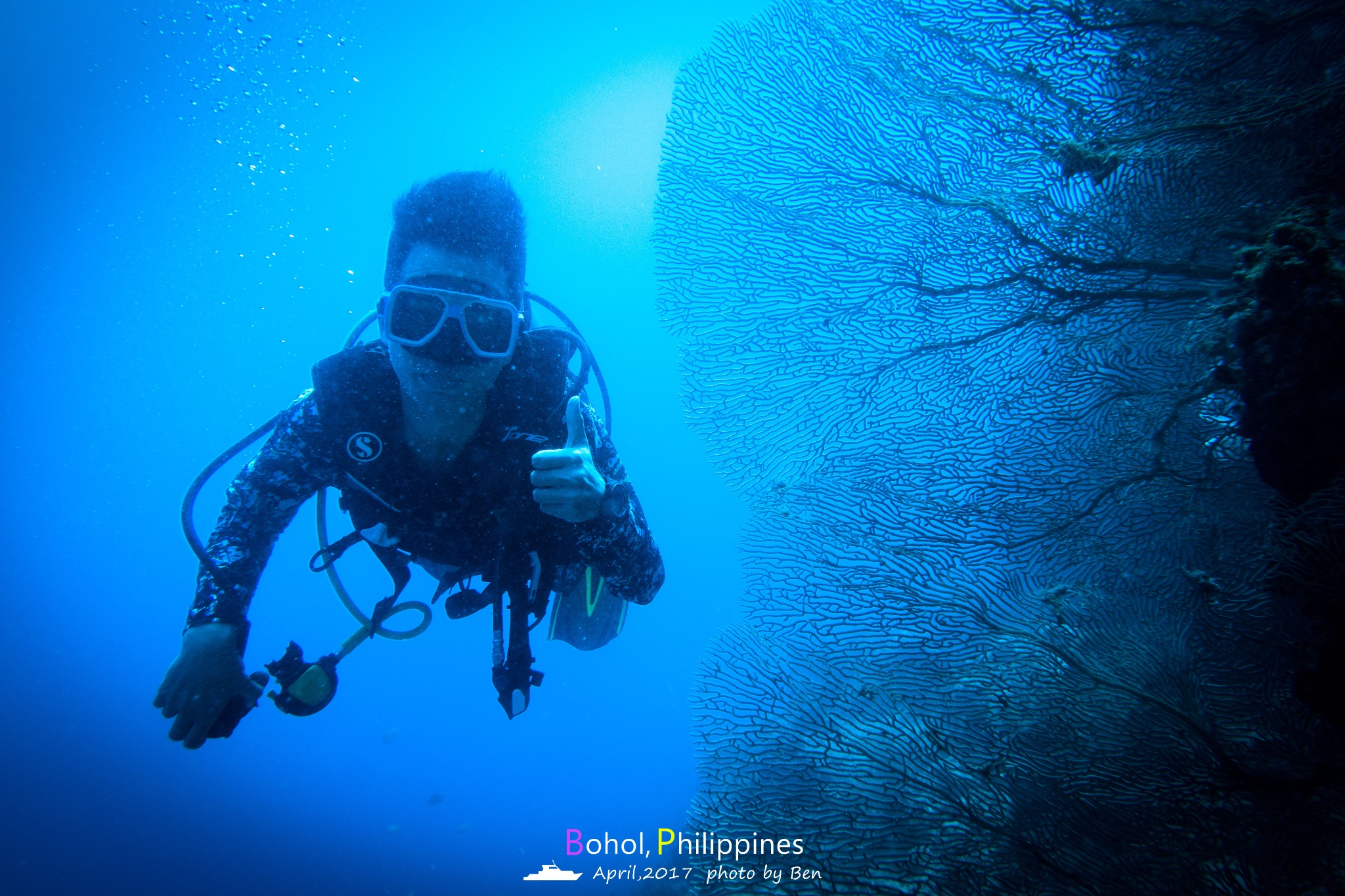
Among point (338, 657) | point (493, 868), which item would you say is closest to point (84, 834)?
point (493, 868)

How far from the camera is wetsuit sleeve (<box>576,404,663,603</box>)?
2207 mm

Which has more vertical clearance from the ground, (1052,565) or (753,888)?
(1052,565)

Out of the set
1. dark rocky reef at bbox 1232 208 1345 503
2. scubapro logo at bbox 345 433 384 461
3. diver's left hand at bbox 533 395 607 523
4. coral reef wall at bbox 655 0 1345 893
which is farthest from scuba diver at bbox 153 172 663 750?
dark rocky reef at bbox 1232 208 1345 503

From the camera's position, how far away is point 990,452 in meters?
2.83

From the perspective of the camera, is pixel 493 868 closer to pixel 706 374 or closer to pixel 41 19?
pixel 706 374

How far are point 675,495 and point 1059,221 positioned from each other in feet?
104

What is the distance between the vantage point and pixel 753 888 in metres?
2.45

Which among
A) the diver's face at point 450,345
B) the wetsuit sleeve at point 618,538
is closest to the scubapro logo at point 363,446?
the diver's face at point 450,345

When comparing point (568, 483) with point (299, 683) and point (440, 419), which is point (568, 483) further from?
point (299, 683)

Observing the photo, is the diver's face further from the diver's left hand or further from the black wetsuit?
the diver's left hand

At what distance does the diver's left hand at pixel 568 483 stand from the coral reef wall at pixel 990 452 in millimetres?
1636

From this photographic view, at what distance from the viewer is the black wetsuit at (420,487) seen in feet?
7.59

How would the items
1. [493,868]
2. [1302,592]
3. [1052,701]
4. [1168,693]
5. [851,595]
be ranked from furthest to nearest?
[493,868] < [851,595] < [1052,701] < [1168,693] < [1302,592]

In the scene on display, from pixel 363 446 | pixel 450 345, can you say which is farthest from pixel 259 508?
pixel 450 345
